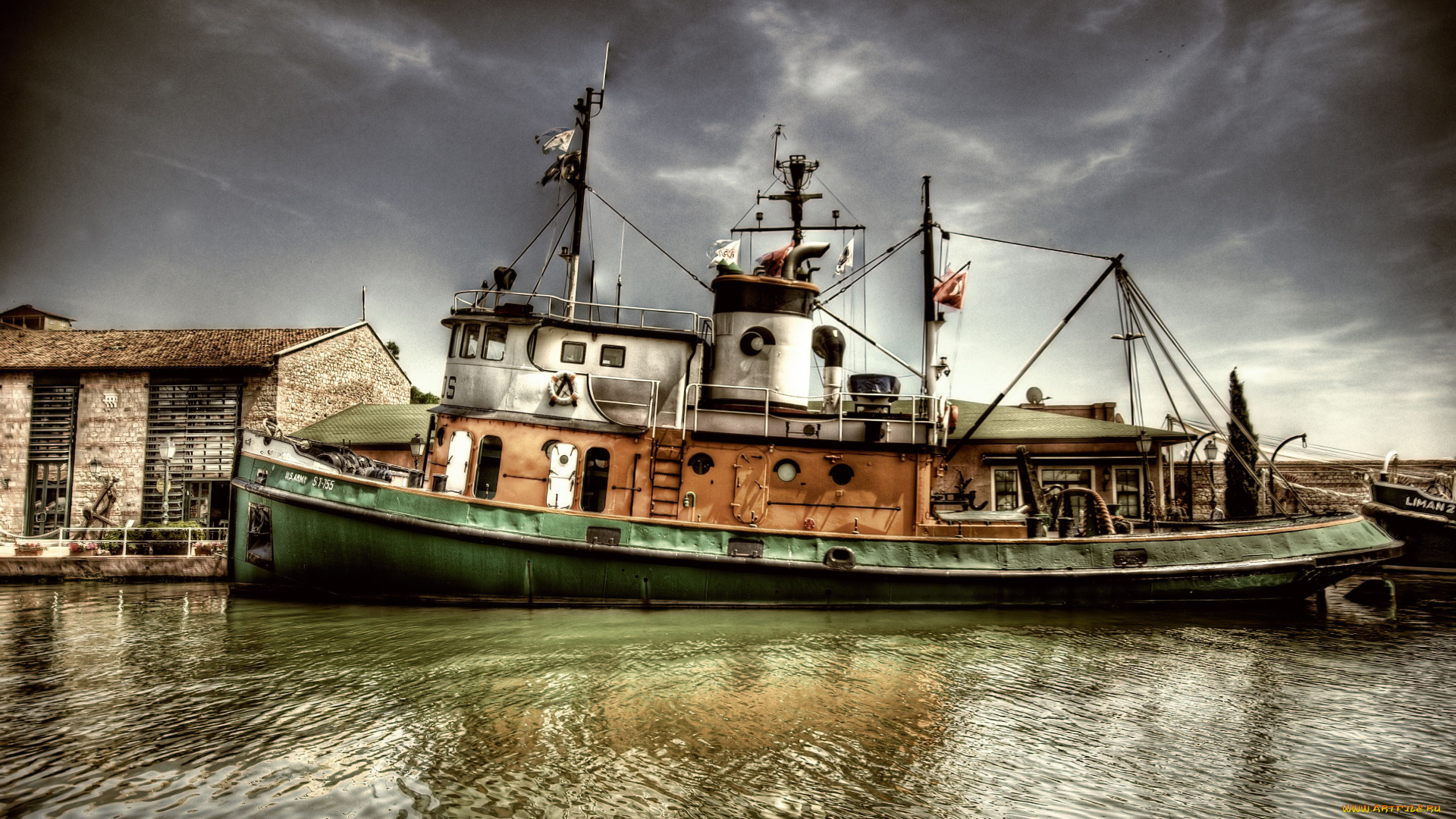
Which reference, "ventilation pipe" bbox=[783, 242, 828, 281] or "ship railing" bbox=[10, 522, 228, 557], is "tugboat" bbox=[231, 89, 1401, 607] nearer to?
"ventilation pipe" bbox=[783, 242, 828, 281]

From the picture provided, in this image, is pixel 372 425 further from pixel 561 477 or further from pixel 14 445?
pixel 561 477

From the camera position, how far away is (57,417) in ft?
74.1

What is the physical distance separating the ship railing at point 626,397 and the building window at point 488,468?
1657 millimetres

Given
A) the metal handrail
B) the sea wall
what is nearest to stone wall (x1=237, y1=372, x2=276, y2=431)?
the metal handrail

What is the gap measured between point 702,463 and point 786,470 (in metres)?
1.33

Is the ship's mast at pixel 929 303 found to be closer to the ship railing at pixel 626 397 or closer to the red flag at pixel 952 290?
the red flag at pixel 952 290

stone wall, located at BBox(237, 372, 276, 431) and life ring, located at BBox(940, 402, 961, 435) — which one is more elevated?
stone wall, located at BBox(237, 372, 276, 431)

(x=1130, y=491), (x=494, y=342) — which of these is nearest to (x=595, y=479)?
(x=494, y=342)

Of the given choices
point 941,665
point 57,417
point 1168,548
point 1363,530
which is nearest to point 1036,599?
point 1168,548

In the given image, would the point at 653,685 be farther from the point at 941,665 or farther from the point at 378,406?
the point at 378,406

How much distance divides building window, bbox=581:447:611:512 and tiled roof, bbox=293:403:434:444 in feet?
36.1

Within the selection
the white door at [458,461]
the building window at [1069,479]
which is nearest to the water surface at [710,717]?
the white door at [458,461]

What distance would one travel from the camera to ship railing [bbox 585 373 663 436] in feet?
39.4

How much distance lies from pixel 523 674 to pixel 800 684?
2726mm
